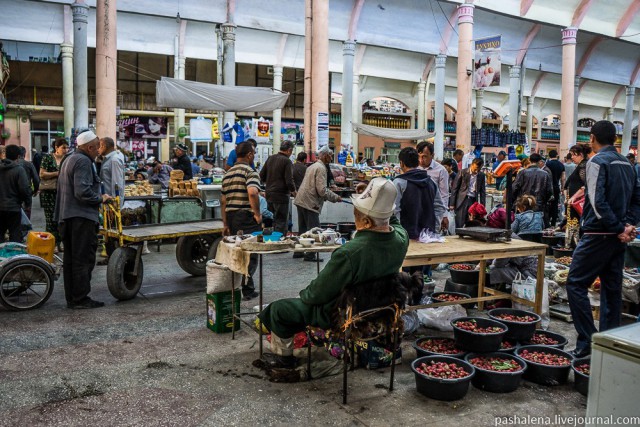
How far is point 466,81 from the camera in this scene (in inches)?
697

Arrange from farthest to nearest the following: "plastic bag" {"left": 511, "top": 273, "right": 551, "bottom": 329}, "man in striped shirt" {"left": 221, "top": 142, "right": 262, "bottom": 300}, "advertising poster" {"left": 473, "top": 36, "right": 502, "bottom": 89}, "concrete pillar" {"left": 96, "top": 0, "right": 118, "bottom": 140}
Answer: "advertising poster" {"left": 473, "top": 36, "right": 502, "bottom": 89} < "concrete pillar" {"left": 96, "top": 0, "right": 118, "bottom": 140} < "man in striped shirt" {"left": 221, "top": 142, "right": 262, "bottom": 300} < "plastic bag" {"left": 511, "top": 273, "right": 551, "bottom": 329}

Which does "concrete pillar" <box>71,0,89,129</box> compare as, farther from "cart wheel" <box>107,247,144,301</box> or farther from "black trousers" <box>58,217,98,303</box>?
"black trousers" <box>58,217,98,303</box>

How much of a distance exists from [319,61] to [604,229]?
971 cm

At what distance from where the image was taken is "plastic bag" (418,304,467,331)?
5.43 metres

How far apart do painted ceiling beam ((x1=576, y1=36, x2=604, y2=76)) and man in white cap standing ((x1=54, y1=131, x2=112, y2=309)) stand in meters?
25.9

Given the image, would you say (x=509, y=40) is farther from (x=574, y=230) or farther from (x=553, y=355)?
(x=553, y=355)

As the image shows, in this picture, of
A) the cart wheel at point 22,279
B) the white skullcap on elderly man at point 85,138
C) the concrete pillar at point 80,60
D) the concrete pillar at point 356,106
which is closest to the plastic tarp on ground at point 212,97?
the white skullcap on elderly man at point 85,138

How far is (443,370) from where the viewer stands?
12.9ft

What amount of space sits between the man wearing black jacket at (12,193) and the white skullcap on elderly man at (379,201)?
6.09 metres

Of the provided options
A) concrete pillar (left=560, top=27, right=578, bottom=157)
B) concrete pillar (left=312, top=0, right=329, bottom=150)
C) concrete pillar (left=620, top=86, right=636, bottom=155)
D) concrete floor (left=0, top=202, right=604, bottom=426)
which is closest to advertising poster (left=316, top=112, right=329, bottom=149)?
concrete pillar (left=312, top=0, right=329, bottom=150)

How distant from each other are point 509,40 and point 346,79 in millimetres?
8582

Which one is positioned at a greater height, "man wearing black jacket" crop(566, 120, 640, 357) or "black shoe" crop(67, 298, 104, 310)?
"man wearing black jacket" crop(566, 120, 640, 357)

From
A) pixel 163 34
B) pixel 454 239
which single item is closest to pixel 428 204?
pixel 454 239

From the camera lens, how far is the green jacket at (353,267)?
3.60 metres
